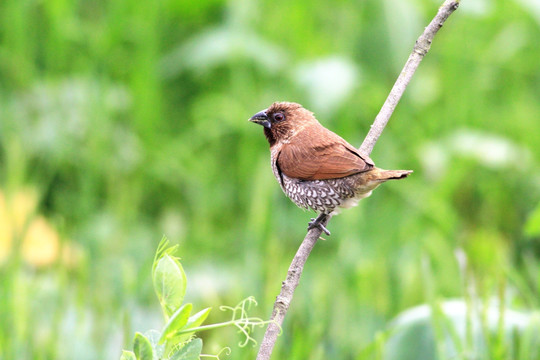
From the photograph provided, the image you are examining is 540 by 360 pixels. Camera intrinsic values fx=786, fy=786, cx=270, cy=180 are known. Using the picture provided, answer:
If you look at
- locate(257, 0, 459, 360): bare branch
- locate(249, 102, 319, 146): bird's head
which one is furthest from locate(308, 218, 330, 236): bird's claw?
locate(249, 102, 319, 146): bird's head

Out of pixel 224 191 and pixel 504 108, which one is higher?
pixel 504 108

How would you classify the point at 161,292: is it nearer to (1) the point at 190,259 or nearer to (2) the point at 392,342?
(2) the point at 392,342

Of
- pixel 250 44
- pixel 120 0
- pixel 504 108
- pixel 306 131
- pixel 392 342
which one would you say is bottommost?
pixel 392 342

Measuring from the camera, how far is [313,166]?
2.32 metres

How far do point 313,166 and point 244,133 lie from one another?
2.59m

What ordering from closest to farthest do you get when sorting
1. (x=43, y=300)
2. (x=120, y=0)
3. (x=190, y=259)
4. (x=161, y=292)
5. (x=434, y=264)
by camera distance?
1. (x=161, y=292)
2. (x=43, y=300)
3. (x=434, y=264)
4. (x=190, y=259)
5. (x=120, y=0)

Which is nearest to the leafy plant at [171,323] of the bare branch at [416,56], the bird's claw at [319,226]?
the bare branch at [416,56]

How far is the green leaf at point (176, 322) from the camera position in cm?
107

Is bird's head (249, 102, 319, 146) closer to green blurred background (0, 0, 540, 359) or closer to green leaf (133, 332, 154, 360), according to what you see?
green blurred background (0, 0, 540, 359)

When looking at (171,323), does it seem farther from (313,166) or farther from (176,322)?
(313,166)

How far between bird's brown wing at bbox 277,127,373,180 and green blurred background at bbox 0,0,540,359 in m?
1.21

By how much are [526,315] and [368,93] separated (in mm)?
2591

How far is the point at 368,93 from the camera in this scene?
203 inches

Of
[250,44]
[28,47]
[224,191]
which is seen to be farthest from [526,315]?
[28,47]
